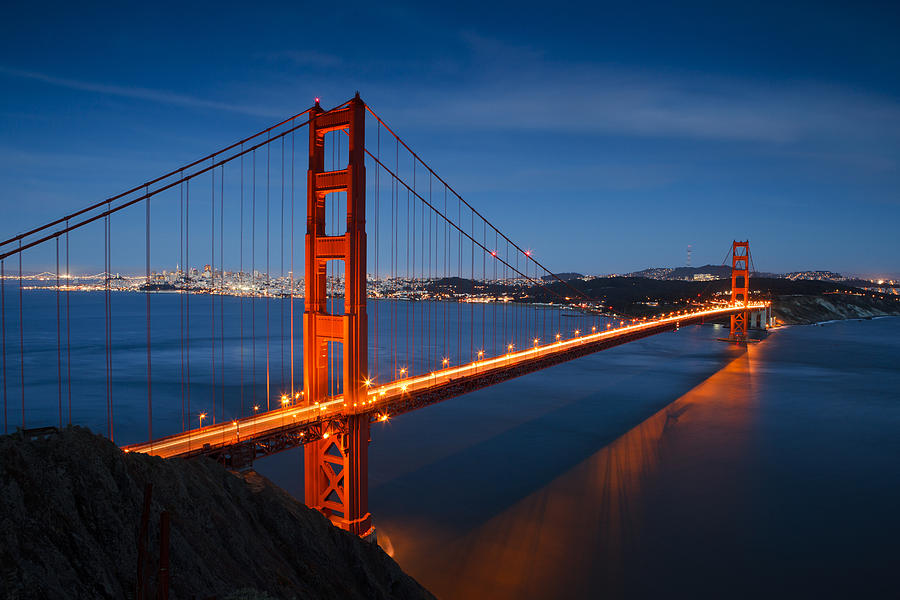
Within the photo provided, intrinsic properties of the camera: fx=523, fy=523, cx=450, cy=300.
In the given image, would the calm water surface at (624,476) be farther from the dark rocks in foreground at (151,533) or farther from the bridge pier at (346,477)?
the dark rocks in foreground at (151,533)

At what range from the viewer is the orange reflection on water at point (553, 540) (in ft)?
38.6

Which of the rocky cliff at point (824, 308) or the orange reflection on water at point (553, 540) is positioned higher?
the rocky cliff at point (824, 308)

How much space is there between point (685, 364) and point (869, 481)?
2927 centimetres

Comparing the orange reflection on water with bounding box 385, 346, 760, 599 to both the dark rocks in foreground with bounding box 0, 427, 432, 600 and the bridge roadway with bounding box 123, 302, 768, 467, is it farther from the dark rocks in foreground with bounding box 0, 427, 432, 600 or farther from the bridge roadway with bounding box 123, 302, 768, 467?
the dark rocks in foreground with bounding box 0, 427, 432, 600

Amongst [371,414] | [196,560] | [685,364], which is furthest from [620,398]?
[196,560]

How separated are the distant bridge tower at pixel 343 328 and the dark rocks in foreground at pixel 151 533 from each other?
3.45 meters

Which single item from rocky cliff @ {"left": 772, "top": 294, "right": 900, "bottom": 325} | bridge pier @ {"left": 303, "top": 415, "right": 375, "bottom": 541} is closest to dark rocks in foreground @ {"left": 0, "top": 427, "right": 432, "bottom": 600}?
bridge pier @ {"left": 303, "top": 415, "right": 375, "bottom": 541}

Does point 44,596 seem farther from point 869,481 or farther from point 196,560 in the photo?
point 869,481

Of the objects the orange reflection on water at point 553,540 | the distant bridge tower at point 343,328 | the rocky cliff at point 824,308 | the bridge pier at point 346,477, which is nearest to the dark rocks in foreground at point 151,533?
the bridge pier at point 346,477

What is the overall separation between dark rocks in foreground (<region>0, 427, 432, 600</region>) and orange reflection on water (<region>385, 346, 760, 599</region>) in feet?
12.3

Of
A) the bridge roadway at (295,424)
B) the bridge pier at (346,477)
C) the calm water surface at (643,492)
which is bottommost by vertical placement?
the calm water surface at (643,492)

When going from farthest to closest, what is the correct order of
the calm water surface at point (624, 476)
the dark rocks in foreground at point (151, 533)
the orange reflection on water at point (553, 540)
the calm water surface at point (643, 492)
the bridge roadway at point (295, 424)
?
1. the calm water surface at point (624, 476)
2. the calm water surface at point (643, 492)
3. the orange reflection on water at point (553, 540)
4. the bridge roadway at point (295, 424)
5. the dark rocks in foreground at point (151, 533)

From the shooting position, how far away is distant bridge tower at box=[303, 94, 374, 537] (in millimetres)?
12336

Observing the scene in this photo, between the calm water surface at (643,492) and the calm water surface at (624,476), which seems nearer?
the calm water surface at (643,492)
